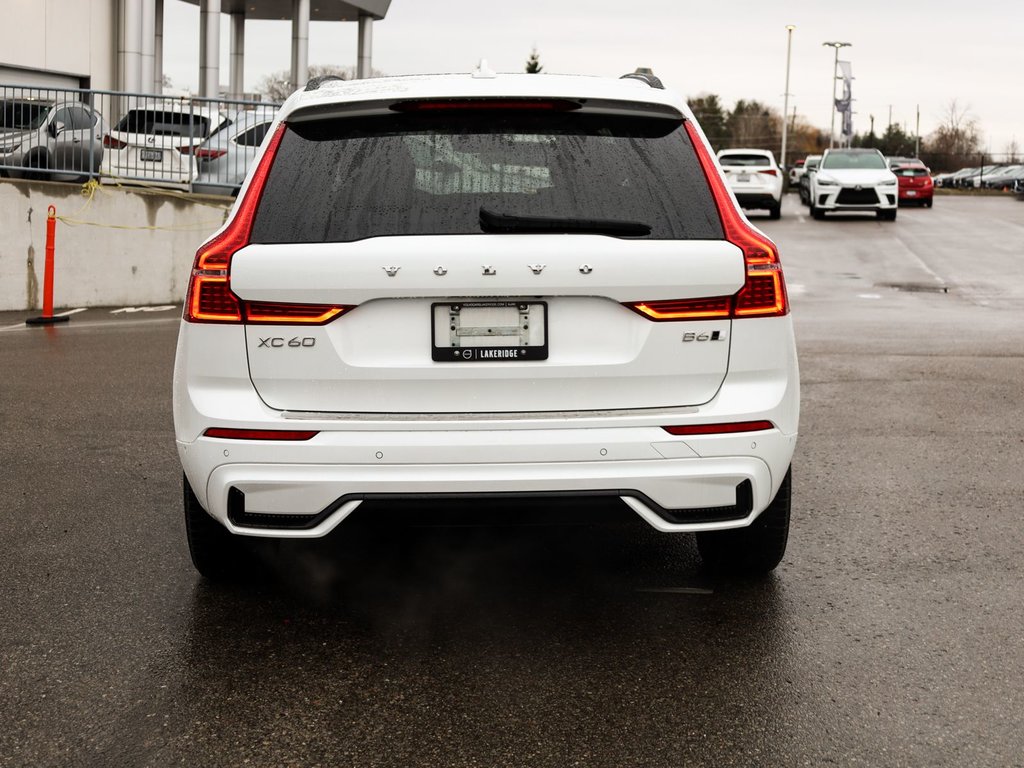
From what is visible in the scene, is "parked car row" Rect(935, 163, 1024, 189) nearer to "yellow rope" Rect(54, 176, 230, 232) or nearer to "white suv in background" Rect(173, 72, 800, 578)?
"yellow rope" Rect(54, 176, 230, 232)

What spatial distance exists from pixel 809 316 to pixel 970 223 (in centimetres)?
1931

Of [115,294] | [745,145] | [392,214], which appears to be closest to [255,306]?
[392,214]

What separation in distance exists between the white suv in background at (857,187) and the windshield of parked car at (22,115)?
2046 centimetres

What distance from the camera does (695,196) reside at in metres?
4.21

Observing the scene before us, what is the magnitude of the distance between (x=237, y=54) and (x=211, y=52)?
10955 mm

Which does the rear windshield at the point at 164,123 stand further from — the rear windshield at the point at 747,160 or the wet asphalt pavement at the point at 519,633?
the rear windshield at the point at 747,160

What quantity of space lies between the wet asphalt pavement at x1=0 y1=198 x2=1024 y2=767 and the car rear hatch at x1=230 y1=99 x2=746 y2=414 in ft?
1.33

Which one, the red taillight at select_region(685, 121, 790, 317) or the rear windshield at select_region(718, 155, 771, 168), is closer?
the red taillight at select_region(685, 121, 790, 317)

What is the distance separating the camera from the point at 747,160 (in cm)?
3297

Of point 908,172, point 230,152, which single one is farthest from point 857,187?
point 230,152

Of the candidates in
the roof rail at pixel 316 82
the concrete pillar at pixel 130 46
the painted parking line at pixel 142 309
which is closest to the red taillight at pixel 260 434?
the roof rail at pixel 316 82

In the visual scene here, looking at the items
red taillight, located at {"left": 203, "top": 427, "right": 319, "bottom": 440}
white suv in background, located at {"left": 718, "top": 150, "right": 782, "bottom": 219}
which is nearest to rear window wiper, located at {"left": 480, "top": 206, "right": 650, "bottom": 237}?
red taillight, located at {"left": 203, "top": 427, "right": 319, "bottom": 440}

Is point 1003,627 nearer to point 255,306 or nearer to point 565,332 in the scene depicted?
point 565,332

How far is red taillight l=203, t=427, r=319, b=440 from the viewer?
4.04 metres
